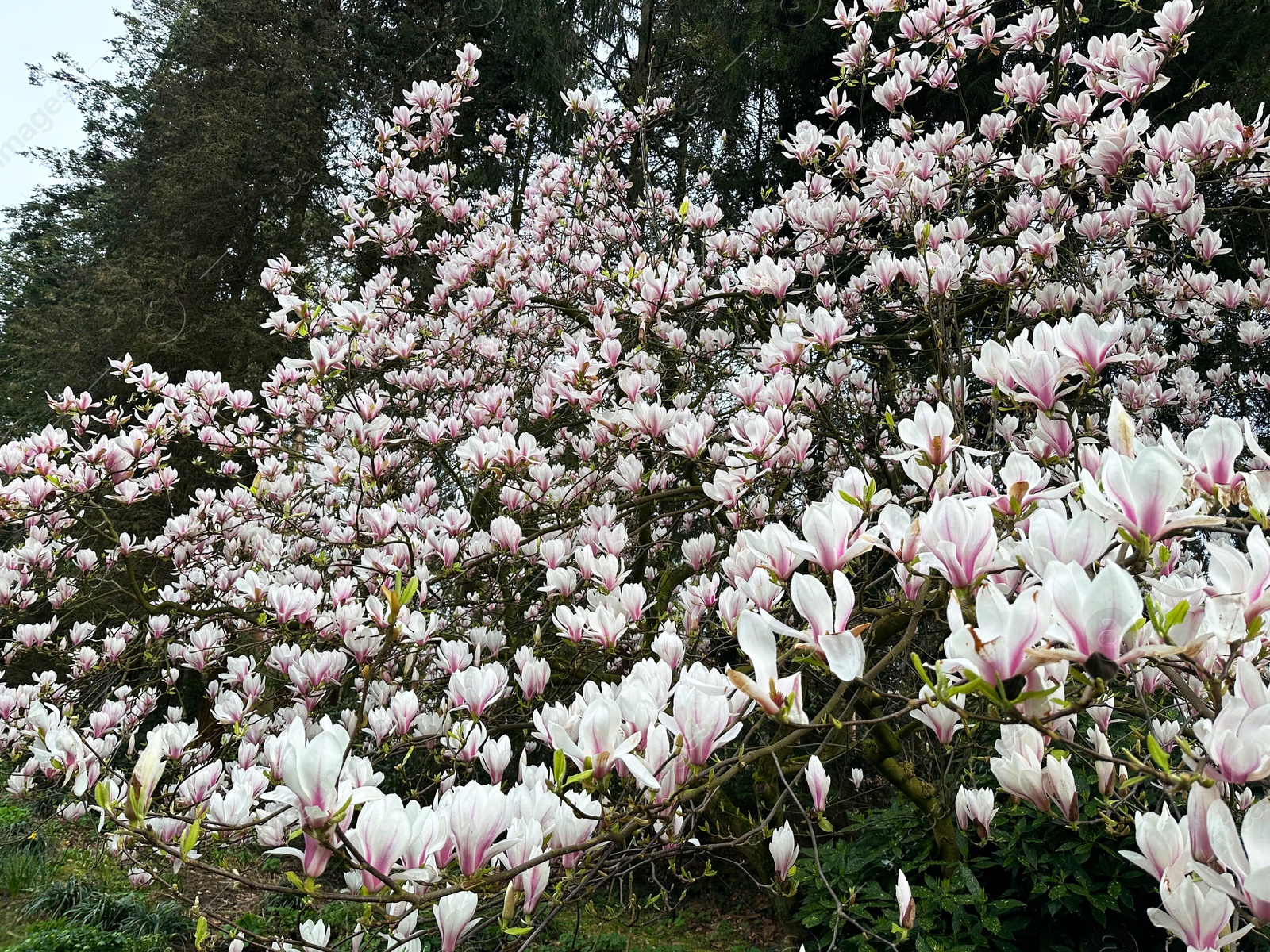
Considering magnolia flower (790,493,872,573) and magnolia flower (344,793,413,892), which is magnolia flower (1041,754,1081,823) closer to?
magnolia flower (790,493,872,573)

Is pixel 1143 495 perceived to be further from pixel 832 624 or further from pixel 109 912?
pixel 109 912

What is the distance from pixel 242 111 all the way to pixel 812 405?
10.6 metres

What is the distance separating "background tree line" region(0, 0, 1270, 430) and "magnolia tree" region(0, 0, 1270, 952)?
1.96 meters

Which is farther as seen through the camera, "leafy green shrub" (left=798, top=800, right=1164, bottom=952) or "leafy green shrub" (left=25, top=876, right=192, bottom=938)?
"leafy green shrub" (left=25, top=876, right=192, bottom=938)

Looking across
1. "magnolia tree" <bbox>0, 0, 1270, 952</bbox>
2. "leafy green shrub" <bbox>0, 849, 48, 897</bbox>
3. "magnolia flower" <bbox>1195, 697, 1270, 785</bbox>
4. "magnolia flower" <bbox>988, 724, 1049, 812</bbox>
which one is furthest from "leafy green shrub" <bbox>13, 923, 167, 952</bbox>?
"magnolia flower" <bbox>1195, 697, 1270, 785</bbox>

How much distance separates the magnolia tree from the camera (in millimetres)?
869

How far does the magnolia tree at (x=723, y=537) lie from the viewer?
0.87m

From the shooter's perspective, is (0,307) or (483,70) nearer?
(483,70)

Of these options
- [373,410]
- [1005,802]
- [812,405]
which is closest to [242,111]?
[373,410]

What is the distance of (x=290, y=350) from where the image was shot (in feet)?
29.1

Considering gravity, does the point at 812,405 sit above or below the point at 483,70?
below

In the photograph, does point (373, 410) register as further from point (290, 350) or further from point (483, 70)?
point (483, 70)

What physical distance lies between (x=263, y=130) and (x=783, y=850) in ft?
37.4

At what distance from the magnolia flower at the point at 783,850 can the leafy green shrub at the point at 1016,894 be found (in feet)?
3.69
